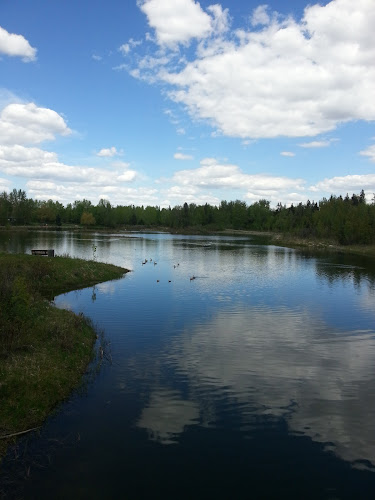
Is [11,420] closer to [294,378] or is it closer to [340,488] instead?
[340,488]

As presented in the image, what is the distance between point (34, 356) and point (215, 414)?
30.6ft

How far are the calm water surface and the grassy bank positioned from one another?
0.85m

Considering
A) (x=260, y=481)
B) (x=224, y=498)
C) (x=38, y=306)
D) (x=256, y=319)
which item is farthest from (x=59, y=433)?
(x=256, y=319)

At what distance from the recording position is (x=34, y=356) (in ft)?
59.7

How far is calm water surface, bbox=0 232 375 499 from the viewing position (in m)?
11.7

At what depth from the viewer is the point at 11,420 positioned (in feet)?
45.3

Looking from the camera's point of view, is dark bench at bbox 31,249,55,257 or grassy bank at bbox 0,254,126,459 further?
dark bench at bbox 31,249,55,257

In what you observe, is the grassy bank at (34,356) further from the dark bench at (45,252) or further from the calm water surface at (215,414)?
the dark bench at (45,252)

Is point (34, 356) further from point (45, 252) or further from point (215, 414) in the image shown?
point (45, 252)

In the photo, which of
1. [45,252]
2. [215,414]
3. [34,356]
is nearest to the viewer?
[215,414]

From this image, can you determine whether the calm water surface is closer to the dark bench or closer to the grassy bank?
the grassy bank

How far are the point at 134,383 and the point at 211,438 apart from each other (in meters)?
5.58

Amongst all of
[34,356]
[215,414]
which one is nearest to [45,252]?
[34,356]

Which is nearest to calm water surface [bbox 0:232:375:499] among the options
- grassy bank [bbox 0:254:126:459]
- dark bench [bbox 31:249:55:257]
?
grassy bank [bbox 0:254:126:459]
